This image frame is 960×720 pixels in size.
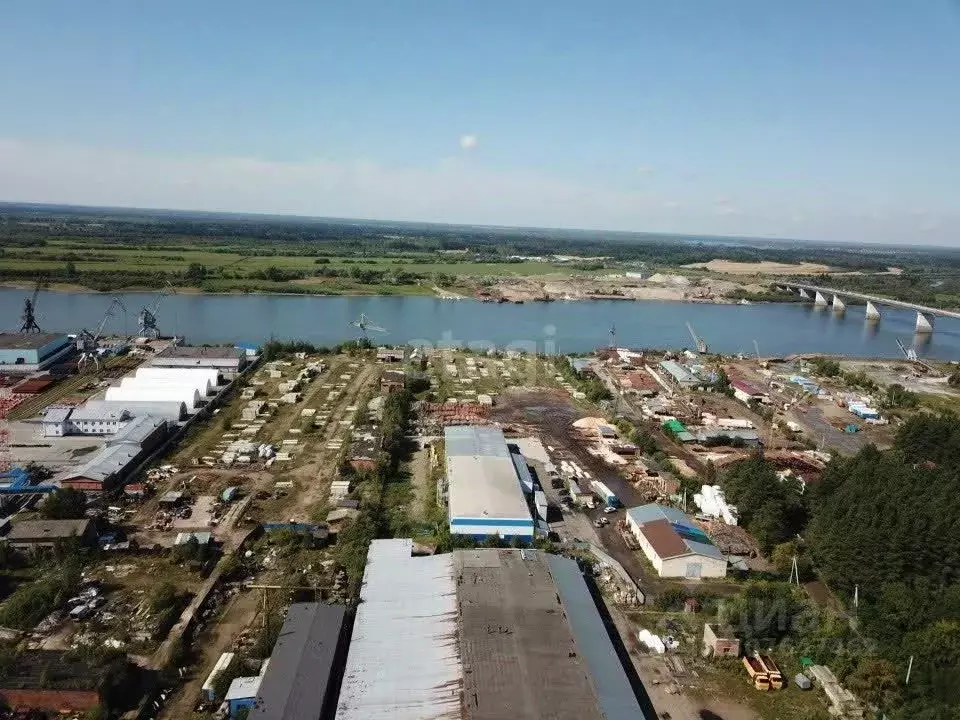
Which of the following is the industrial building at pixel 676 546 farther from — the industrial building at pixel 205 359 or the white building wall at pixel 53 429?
the industrial building at pixel 205 359

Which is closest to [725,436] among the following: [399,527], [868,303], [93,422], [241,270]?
[399,527]

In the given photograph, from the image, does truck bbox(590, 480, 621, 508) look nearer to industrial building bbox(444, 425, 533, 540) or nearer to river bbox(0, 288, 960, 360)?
industrial building bbox(444, 425, 533, 540)

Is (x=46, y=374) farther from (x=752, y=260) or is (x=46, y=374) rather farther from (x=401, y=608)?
(x=752, y=260)

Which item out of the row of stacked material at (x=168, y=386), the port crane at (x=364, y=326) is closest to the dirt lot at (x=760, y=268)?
the port crane at (x=364, y=326)

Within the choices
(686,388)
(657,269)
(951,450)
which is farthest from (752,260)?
(951,450)

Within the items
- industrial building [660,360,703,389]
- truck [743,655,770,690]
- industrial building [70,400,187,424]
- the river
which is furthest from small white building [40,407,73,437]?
industrial building [660,360,703,389]

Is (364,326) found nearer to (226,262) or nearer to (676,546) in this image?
(676,546)
